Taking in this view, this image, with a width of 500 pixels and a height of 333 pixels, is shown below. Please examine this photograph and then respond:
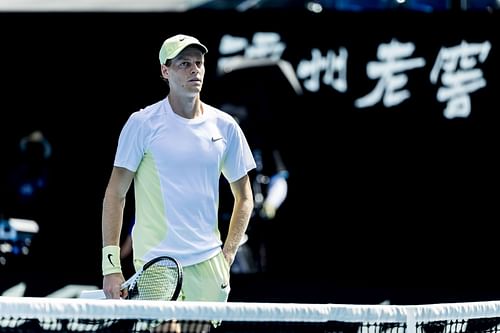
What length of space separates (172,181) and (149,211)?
160mm

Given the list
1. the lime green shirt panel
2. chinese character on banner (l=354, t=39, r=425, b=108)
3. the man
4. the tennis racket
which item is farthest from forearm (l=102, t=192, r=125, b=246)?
chinese character on banner (l=354, t=39, r=425, b=108)

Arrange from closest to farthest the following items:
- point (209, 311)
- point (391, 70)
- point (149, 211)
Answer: point (209, 311) < point (149, 211) < point (391, 70)

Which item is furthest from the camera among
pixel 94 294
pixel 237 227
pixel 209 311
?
pixel 237 227

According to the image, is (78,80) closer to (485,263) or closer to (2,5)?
(2,5)

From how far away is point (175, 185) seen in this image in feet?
16.8

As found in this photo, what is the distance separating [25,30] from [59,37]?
0.78ft

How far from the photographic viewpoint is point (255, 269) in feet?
29.3

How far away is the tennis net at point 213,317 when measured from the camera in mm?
4141

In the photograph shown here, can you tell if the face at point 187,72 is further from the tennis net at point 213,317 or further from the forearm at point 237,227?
the tennis net at point 213,317

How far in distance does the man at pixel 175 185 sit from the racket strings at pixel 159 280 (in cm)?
16

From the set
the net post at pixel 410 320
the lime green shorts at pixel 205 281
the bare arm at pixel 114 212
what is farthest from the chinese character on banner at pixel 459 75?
the net post at pixel 410 320

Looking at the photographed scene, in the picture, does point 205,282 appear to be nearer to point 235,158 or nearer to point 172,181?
point 172,181

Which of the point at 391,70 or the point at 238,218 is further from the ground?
the point at 391,70

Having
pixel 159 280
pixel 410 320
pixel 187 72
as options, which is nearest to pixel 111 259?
pixel 159 280
